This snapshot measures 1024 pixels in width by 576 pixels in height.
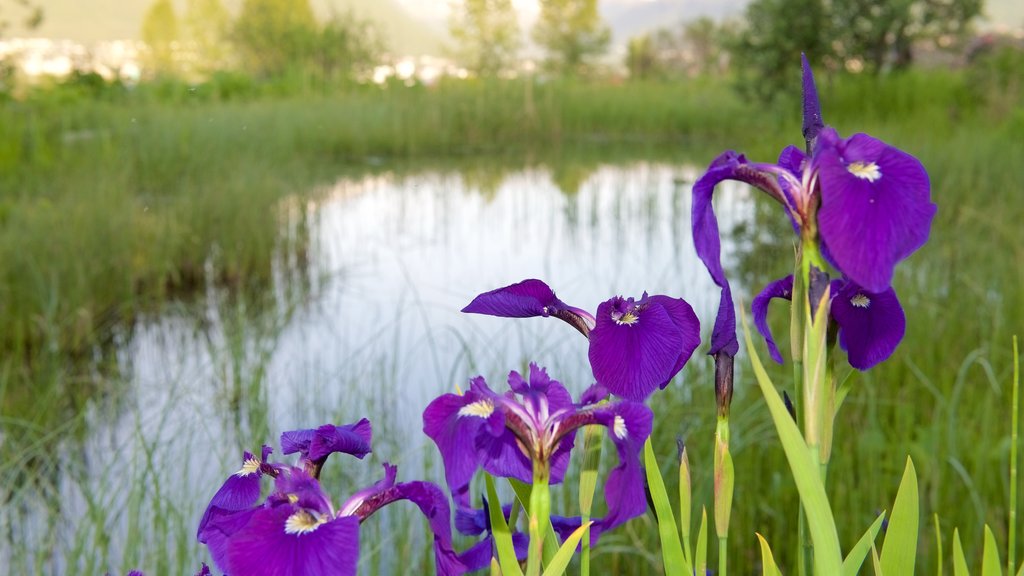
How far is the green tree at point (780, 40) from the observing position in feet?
36.1

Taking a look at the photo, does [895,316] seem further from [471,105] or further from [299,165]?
[471,105]

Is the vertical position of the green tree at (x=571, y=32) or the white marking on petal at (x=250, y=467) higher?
the green tree at (x=571, y=32)

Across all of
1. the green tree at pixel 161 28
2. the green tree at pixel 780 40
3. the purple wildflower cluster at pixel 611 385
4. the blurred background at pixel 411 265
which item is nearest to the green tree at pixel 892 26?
the blurred background at pixel 411 265

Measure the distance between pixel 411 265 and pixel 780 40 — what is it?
261 inches

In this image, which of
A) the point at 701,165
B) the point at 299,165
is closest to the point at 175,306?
the point at 299,165

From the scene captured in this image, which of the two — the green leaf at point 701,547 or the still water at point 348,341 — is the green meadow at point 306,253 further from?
the green leaf at point 701,547

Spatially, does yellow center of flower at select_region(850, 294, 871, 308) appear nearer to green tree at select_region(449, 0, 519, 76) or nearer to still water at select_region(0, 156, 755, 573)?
still water at select_region(0, 156, 755, 573)

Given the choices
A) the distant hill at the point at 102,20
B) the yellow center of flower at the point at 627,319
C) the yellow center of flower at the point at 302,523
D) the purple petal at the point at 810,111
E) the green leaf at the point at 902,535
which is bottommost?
the green leaf at the point at 902,535


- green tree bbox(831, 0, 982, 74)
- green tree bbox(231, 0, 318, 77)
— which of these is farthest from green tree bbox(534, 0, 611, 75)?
green tree bbox(831, 0, 982, 74)

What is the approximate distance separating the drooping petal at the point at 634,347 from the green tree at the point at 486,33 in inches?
1027

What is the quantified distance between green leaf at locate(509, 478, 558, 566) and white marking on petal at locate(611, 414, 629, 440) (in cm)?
11

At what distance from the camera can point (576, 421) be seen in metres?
0.71

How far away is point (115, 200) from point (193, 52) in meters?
22.3

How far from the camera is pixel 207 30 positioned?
2814cm
